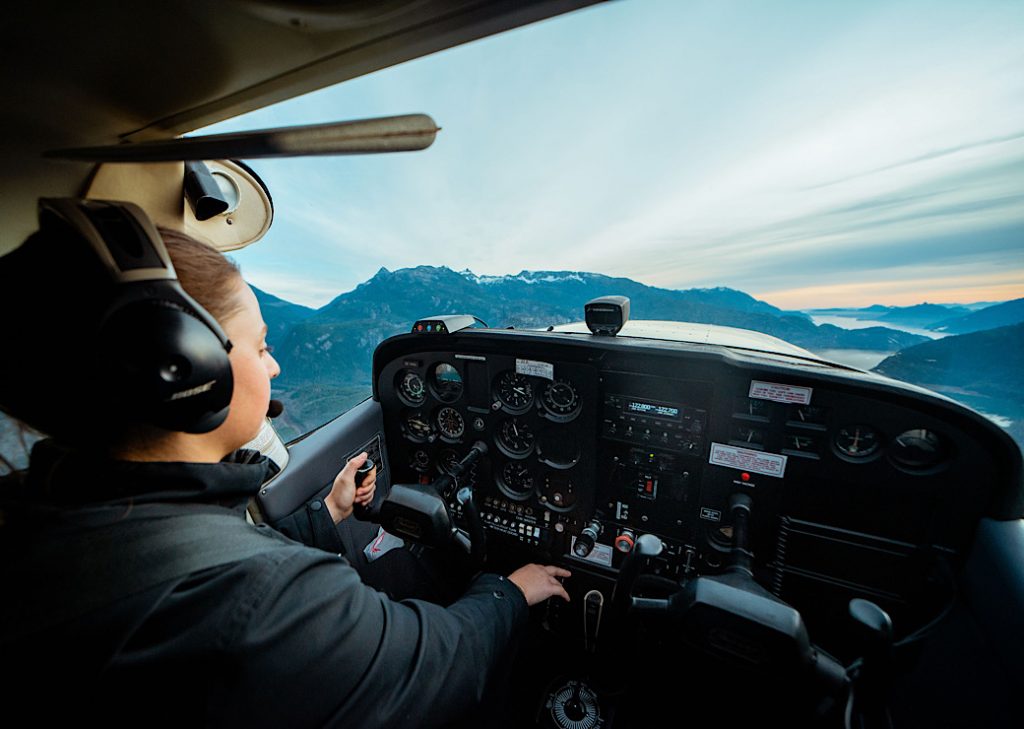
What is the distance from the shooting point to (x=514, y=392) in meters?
2.11

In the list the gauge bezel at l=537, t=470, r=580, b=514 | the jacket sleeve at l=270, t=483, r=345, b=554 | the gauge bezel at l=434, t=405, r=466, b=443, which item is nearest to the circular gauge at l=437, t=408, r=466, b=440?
the gauge bezel at l=434, t=405, r=466, b=443

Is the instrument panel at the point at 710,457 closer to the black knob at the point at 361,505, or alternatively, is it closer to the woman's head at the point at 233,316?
the black knob at the point at 361,505

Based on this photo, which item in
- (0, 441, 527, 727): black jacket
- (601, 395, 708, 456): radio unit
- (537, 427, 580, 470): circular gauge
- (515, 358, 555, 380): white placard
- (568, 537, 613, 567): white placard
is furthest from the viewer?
(568, 537, 613, 567): white placard

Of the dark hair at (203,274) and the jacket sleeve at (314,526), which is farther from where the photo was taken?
the jacket sleeve at (314,526)

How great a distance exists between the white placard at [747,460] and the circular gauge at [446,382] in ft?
4.57

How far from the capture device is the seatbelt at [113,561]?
486 millimetres

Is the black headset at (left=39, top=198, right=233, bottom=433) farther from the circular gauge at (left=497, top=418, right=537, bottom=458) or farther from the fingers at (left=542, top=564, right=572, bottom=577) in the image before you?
the fingers at (left=542, top=564, right=572, bottom=577)

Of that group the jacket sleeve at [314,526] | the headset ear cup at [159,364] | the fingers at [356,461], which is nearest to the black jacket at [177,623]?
the headset ear cup at [159,364]

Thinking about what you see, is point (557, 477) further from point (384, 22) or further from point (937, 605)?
point (384, 22)

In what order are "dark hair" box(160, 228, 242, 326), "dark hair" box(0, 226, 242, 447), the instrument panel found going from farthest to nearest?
the instrument panel
"dark hair" box(160, 228, 242, 326)
"dark hair" box(0, 226, 242, 447)

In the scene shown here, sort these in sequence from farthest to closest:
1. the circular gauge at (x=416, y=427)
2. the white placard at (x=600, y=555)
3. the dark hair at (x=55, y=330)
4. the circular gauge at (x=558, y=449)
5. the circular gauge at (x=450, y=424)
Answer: the circular gauge at (x=416, y=427)
the circular gauge at (x=450, y=424)
the white placard at (x=600, y=555)
the circular gauge at (x=558, y=449)
the dark hair at (x=55, y=330)

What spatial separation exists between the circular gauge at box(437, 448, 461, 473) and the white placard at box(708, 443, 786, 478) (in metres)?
1.49

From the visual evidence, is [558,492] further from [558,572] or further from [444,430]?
[444,430]

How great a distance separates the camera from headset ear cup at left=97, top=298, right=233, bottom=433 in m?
0.60
